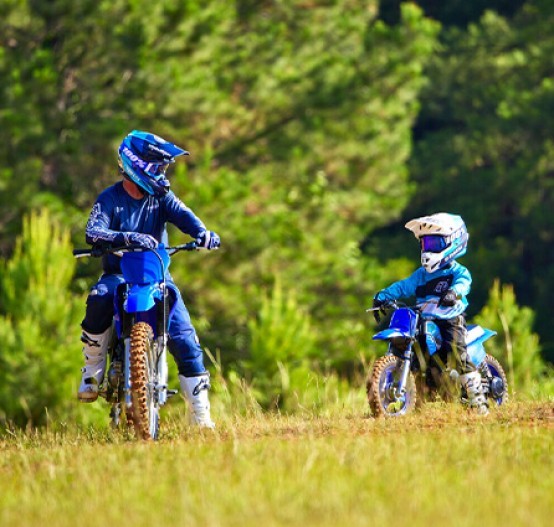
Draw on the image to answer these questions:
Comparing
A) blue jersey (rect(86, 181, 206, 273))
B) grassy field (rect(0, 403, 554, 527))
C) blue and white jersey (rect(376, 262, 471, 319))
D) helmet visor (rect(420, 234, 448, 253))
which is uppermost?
blue jersey (rect(86, 181, 206, 273))

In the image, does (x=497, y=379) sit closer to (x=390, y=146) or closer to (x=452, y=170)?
(x=390, y=146)

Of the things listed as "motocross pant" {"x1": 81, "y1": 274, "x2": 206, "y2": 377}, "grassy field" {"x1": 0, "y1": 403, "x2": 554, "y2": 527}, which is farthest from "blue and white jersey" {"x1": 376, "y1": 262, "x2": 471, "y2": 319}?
"motocross pant" {"x1": 81, "y1": 274, "x2": 206, "y2": 377}

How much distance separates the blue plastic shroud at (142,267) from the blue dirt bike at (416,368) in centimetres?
156

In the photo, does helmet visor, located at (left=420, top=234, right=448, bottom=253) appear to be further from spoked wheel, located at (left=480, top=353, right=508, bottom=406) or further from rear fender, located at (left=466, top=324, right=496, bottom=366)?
spoked wheel, located at (left=480, top=353, right=508, bottom=406)

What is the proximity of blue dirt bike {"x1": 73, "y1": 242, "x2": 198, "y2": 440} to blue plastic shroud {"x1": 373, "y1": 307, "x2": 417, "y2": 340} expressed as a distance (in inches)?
60.0

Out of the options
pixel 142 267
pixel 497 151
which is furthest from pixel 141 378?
pixel 497 151

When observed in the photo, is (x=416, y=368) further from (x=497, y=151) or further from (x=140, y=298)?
(x=497, y=151)

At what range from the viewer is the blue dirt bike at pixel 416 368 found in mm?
9023

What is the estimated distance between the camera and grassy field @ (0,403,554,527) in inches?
220

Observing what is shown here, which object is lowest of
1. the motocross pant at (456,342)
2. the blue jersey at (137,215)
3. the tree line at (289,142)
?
the motocross pant at (456,342)

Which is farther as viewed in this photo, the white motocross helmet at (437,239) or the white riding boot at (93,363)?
the white motocross helmet at (437,239)

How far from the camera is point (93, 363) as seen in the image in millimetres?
8680

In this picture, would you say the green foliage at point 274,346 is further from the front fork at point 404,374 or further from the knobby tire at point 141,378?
the knobby tire at point 141,378

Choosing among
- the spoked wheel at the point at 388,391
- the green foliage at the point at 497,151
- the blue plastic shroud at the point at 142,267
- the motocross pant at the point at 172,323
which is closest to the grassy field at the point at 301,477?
the spoked wheel at the point at 388,391
